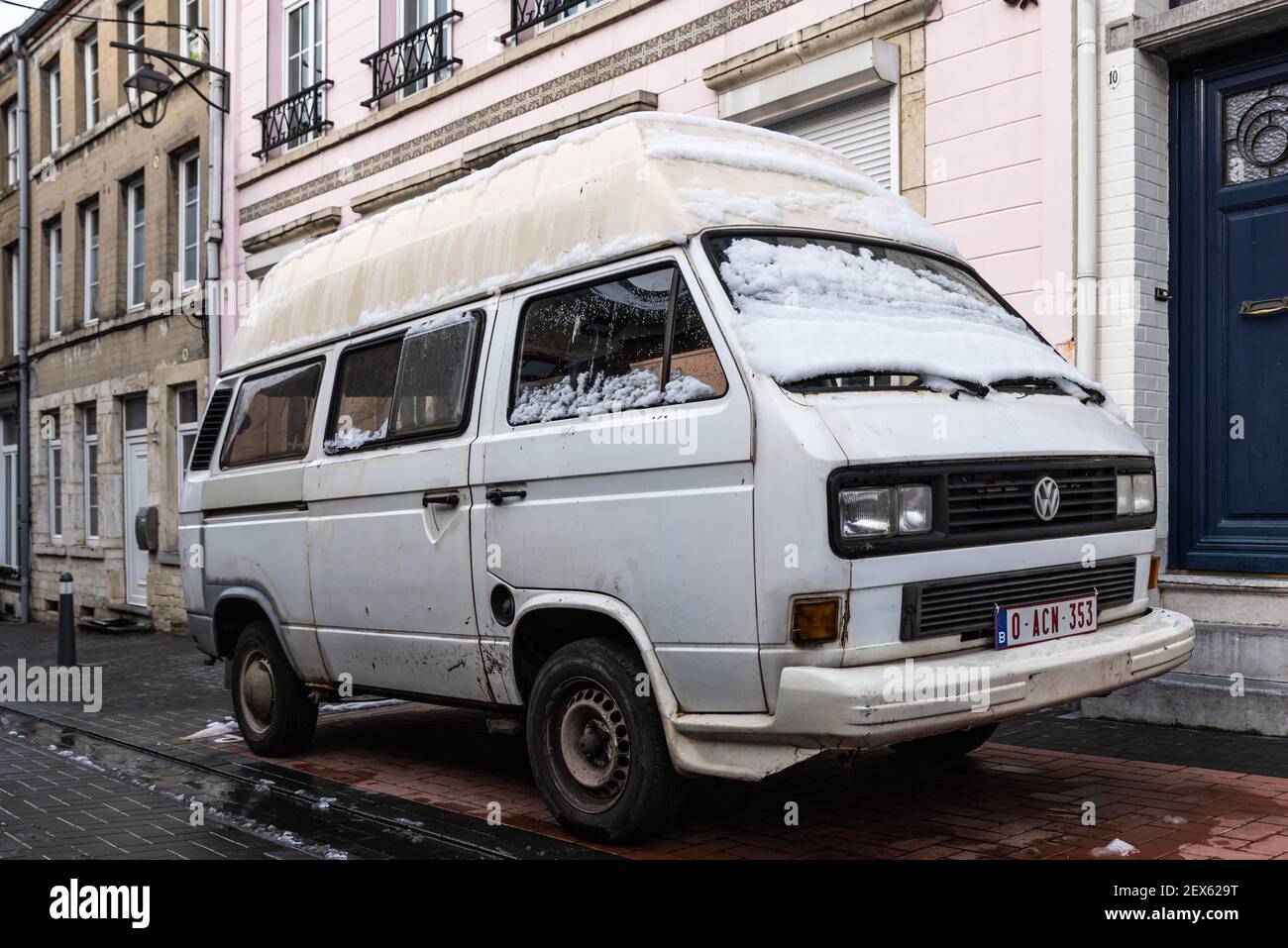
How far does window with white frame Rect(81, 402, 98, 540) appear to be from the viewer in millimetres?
21281

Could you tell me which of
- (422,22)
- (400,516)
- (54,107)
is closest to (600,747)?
(400,516)

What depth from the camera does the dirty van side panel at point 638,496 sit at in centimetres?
439

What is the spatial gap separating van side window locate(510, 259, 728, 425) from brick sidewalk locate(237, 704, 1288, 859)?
1448 mm

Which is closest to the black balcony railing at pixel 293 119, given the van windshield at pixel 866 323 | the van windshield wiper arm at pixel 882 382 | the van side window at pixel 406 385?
the van side window at pixel 406 385

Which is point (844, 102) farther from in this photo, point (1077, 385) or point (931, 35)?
point (1077, 385)

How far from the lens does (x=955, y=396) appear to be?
4656 mm

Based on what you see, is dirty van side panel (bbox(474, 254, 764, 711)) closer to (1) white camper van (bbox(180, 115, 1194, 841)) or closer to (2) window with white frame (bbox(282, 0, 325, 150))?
(1) white camper van (bbox(180, 115, 1194, 841))

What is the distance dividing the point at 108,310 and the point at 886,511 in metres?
18.7

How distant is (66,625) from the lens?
39.4 ft

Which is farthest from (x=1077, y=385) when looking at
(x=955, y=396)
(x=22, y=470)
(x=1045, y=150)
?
(x=22, y=470)

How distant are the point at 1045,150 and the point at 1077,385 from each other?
3.53 metres

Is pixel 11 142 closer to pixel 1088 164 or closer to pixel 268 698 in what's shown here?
pixel 268 698

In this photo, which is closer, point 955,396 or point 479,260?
point 955,396

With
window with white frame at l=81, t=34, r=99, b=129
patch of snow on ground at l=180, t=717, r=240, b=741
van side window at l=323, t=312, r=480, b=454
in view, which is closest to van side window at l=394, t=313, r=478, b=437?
van side window at l=323, t=312, r=480, b=454
